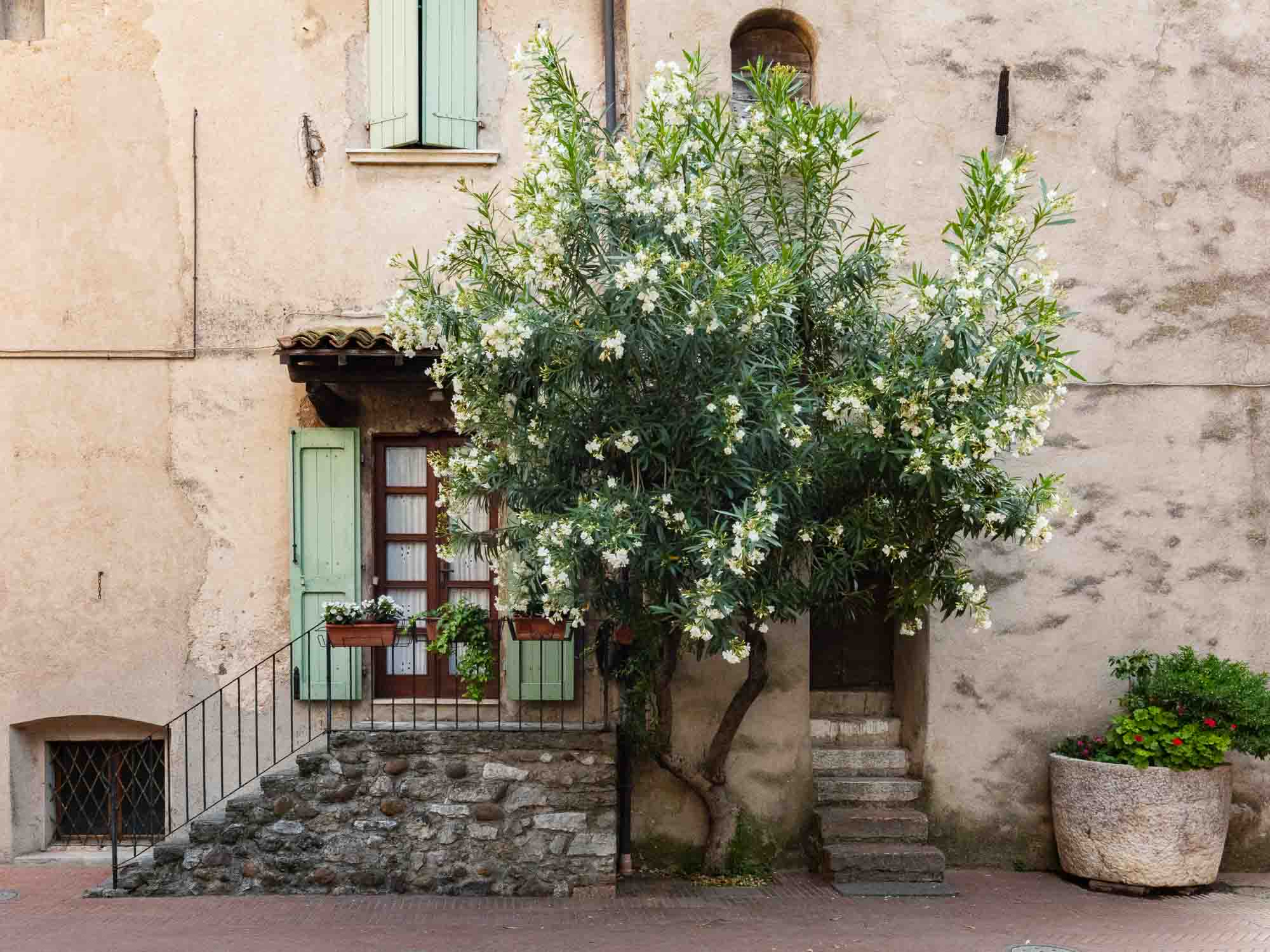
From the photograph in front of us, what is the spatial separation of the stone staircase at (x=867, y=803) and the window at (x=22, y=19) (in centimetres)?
764

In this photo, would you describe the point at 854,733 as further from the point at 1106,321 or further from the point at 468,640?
the point at 1106,321

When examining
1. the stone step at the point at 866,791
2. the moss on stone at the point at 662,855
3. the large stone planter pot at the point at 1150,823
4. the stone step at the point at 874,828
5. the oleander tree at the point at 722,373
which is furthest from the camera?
the stone step at the point at 866,791

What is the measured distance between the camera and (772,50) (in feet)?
28.1

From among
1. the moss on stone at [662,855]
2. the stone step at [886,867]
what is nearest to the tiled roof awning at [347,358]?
the moss on stone at [662,855]

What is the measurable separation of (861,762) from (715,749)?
1381 mm

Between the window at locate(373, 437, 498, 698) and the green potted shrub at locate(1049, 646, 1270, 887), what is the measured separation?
13.6ft

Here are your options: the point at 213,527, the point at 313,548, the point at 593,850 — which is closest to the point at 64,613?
the point at 213,527

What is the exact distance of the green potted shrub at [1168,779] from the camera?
7414mm

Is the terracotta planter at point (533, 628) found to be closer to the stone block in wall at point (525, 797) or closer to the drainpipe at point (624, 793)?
the drainpipe at point (624, 793)

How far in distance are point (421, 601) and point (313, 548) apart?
860 mm

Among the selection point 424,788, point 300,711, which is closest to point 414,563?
point 300,711

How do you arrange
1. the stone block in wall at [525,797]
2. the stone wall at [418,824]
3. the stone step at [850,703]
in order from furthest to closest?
the stone step at [850,703] → the stone block in wall at [525,797] → the stone wall at [418,824]

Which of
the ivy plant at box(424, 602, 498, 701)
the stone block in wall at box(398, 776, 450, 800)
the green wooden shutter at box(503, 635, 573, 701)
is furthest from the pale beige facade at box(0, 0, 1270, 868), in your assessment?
the green wooden shutter at box(503, 635, 573, 701)

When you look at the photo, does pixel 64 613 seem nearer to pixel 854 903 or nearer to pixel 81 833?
pixel 81 833
